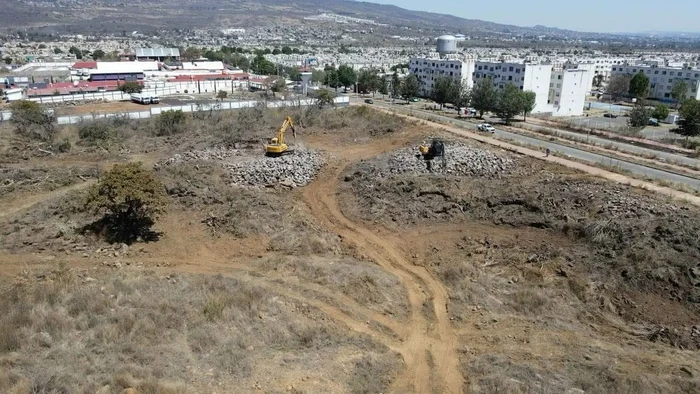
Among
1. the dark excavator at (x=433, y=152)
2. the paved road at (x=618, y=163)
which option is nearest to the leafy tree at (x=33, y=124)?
the dark excavator at (x=433, y=152)

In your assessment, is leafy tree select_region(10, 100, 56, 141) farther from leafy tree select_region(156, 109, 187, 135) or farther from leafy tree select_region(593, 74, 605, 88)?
leafy tree select_region(593, 74, 605, 88)

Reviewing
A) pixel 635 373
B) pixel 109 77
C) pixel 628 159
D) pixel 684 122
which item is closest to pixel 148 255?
pixel 635 373

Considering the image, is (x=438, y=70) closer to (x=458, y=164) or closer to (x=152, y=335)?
(x=458, y=164)

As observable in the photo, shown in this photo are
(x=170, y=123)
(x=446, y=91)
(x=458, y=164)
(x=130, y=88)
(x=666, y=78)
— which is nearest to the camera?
(x=458, y=164)

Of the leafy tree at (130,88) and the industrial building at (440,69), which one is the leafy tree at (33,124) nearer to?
the leafy tree at (130,88)

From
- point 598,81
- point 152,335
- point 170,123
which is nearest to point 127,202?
point 152,335

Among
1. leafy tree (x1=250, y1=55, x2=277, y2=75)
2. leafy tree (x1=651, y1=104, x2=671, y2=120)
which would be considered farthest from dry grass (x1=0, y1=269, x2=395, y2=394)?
leafy tree (x1=250, y1=55, x2=277, y2=75)

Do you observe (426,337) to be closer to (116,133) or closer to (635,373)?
(635,373)
